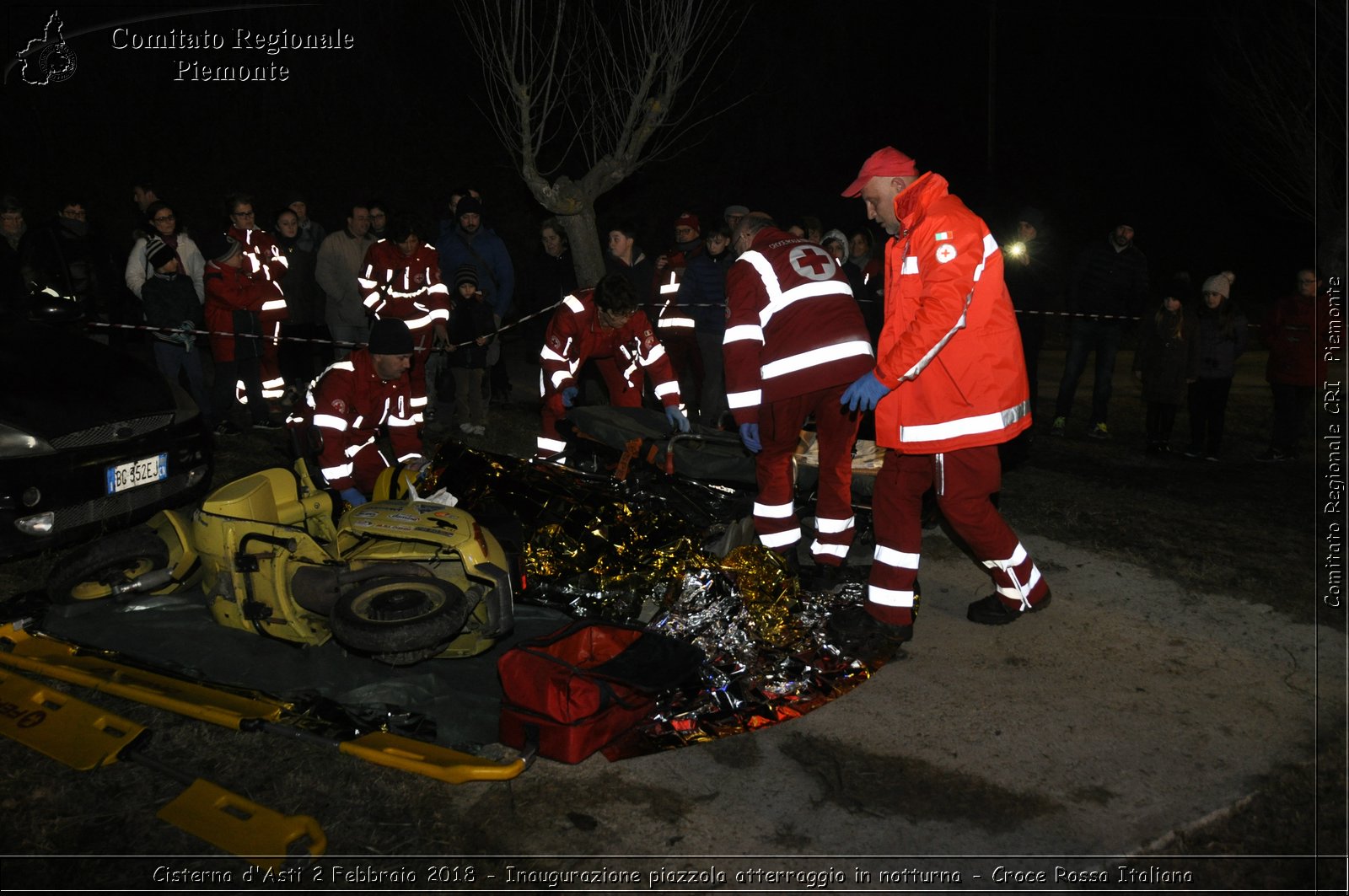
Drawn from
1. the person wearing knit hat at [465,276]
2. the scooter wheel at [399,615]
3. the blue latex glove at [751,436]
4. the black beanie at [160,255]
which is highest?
the black beanie at [160,255]

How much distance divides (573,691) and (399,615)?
81 centimetres

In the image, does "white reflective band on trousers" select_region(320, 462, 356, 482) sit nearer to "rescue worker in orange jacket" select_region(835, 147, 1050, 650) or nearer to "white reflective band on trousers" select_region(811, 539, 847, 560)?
"white reflective band on trousers" select_region(811, 539, 847, 560)

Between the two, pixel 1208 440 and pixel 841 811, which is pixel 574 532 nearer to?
pixel 841 811

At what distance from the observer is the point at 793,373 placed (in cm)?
507

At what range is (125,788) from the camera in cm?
358

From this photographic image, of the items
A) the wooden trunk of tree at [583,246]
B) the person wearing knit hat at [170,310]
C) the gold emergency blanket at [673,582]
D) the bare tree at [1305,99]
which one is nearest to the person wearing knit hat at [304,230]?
the person wearing knit hat at [170,310]

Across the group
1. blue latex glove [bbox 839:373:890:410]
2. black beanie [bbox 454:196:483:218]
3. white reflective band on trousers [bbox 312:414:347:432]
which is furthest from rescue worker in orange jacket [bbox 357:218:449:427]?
blue latex glove [bbox 839:373:890:410]

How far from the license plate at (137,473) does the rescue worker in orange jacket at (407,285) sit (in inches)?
104

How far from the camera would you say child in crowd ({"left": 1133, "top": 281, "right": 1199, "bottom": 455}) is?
838 cm

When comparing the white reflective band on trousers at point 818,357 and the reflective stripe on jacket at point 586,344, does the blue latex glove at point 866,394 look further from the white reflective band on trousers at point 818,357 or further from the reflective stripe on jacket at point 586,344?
the reflective stripe on jacket at point 586,344

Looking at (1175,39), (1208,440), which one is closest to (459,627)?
(1208,440)

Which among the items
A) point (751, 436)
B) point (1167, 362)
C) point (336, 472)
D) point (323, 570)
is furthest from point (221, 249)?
point (1167, 362)

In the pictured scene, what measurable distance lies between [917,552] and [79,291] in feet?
18.5

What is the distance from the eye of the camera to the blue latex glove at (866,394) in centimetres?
448
